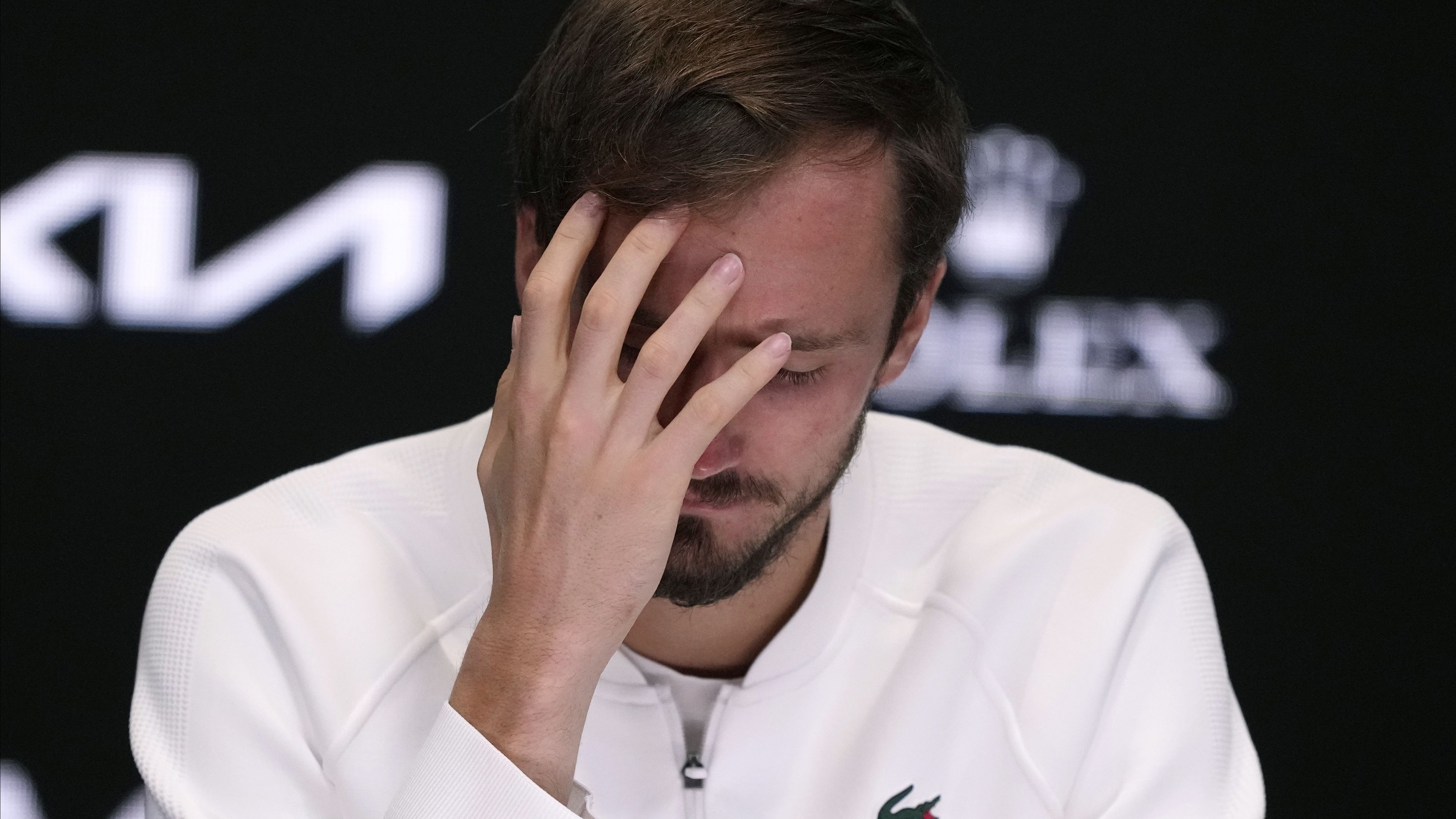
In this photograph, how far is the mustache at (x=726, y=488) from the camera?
4.69 ft

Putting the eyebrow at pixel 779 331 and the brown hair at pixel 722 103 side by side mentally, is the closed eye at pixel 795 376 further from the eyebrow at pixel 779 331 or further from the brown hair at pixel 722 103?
the brown hair at pixel 722 103

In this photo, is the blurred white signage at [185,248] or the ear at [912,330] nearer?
the ear at [912,330]

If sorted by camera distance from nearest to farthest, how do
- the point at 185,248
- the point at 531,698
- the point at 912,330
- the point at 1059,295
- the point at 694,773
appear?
the point at 531,698
the point at 694,773
the point at 912,330
the point at 185,248
the point at 1059,295

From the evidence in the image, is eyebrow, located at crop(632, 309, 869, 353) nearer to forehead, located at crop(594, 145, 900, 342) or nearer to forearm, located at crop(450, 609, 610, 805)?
forehead, located at crop(594, 145, 900, 342)

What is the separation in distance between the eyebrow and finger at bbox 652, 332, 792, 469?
0.05 meters

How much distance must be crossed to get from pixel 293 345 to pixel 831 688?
4.70 feet

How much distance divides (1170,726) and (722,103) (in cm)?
80

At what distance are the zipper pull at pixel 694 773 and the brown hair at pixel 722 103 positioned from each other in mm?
508

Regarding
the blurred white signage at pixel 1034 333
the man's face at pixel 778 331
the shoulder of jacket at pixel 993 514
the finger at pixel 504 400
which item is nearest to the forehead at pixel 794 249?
the man's face at pixel 778 331

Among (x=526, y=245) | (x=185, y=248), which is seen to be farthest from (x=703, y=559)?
(x=185, y=248)

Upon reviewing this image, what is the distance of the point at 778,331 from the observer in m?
1.35

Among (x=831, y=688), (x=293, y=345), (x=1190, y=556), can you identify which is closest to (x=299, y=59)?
(x=293, y=345)

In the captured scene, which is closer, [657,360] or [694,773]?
[657,360]

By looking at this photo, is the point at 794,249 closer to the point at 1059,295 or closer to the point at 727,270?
the point at 727,270
